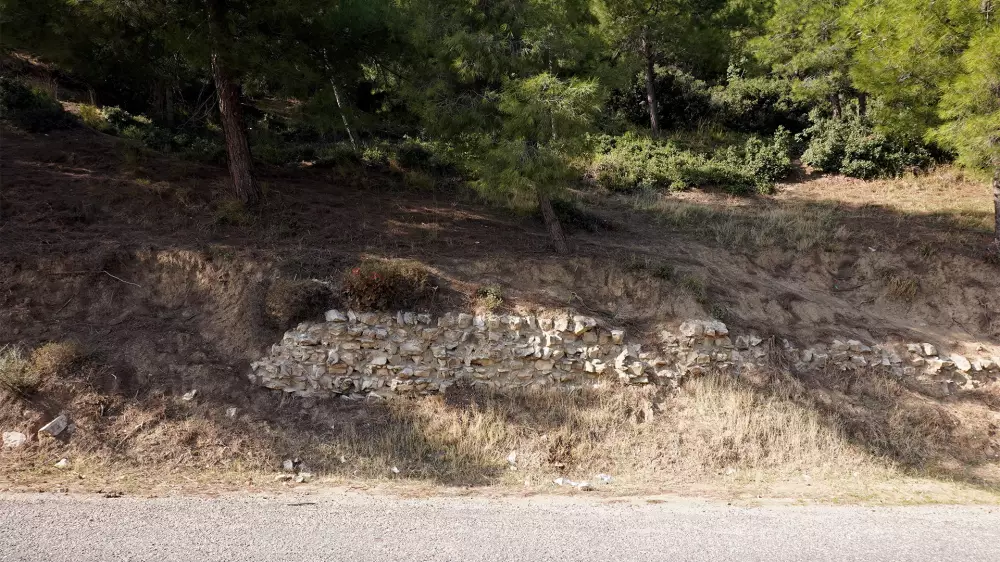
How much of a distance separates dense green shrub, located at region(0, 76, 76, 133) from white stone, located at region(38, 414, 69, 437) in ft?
30.7

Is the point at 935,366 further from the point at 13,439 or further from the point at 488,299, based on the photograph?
the point at 13,439

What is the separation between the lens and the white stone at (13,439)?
260 inches

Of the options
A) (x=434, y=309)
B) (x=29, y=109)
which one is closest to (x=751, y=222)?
(x=434, y=309)

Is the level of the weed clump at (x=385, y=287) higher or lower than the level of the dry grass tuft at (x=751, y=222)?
lower

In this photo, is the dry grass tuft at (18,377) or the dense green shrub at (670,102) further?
the dense green shrub at (670,102)

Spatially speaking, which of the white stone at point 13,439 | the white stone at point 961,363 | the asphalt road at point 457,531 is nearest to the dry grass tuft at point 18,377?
the white stone at point 13,439

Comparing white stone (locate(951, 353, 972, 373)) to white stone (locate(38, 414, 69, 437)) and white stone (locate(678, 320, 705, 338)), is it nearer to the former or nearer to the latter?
white stone (locate(678, 320, 705, 338))

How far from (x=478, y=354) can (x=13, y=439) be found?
5453mm

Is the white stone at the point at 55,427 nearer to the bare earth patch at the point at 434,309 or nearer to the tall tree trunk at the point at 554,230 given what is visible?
the bare earth patch at the point at 434,309

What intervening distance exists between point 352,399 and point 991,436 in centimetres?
930

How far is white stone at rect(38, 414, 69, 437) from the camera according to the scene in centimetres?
673

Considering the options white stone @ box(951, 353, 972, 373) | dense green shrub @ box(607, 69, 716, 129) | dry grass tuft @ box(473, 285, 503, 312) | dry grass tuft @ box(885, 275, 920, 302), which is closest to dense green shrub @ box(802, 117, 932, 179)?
dense green shrub @ box(607, 69, 716, 129)

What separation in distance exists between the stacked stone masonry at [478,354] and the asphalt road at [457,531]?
2.25 meters

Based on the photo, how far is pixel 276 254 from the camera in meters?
9.27
